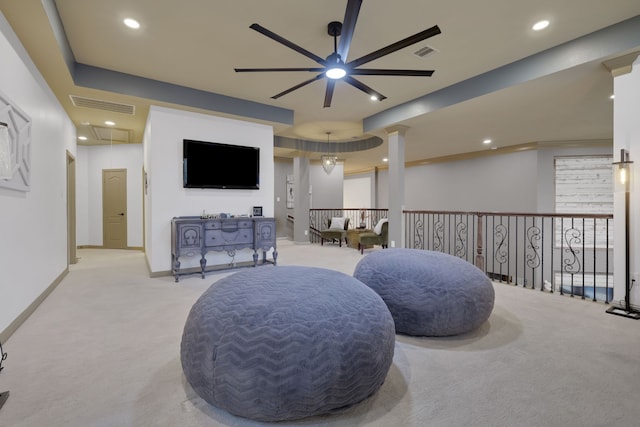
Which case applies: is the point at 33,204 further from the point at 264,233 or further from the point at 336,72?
the point at 336,72

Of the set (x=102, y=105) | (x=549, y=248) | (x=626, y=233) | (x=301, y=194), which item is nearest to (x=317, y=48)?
(x=102, y=105)

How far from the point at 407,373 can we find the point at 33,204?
154 inches

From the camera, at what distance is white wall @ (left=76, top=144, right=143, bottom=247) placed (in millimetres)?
7344

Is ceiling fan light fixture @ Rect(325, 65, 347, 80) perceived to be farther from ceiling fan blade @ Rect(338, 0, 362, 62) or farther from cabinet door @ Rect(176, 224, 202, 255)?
cabinet door @ Rect(176, 224, 202, 255)

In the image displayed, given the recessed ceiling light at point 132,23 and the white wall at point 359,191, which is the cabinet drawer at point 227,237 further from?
the white wall at point 359,191

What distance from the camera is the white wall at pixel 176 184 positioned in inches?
180

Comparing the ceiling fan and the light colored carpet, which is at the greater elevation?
the ceiling fan

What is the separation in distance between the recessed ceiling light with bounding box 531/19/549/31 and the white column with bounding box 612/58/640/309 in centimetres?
95

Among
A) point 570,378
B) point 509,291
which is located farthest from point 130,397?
point 509,291

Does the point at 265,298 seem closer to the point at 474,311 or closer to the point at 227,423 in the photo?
the point at 227,423

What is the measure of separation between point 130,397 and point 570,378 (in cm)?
259

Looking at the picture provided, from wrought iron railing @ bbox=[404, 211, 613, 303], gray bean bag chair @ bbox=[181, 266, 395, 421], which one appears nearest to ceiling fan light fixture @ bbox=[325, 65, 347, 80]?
gray bean bag chair @ bbox=[181, 266, 395, 421]

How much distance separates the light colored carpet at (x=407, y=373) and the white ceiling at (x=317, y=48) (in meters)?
2.62

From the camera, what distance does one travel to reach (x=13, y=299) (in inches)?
103
